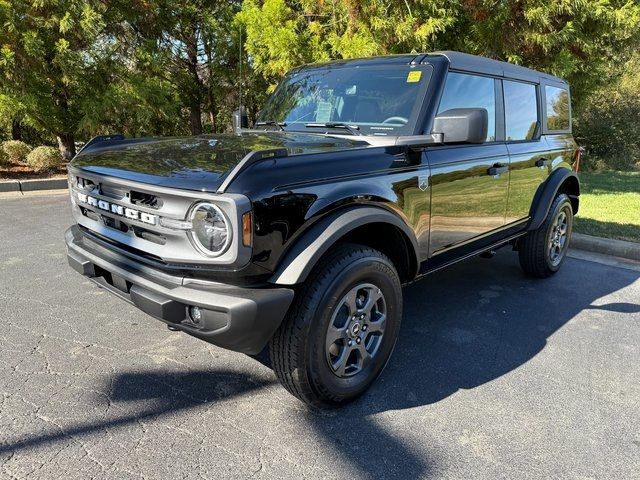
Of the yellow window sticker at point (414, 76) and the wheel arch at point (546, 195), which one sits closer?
the yellow window sticker at point (414, 76)

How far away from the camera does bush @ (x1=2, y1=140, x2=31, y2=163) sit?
1055 cm

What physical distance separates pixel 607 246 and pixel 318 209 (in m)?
4.85

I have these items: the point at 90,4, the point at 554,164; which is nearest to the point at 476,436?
the point at 554,164

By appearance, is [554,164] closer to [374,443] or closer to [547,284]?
[547,284]

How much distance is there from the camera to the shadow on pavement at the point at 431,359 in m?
2.38

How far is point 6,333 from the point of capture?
3324 mm

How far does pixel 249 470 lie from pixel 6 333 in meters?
2.19

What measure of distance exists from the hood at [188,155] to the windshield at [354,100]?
0.24 m

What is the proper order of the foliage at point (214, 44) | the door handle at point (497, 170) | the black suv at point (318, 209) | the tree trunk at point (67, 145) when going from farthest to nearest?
the tree trunk at point (67, 145), the foliage at point (214, 44), the door handle at point (497, 170), the black suv at point (318, 209)

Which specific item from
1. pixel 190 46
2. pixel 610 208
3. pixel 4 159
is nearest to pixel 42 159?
pixel 4 159

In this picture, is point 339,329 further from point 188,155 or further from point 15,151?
point 15,151

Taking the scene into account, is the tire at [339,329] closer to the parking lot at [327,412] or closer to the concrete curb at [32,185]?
the parking lot at [327,412]

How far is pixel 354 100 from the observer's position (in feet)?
11.3

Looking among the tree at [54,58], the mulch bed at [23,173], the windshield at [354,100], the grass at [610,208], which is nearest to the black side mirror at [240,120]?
the windshield at [354,100]
